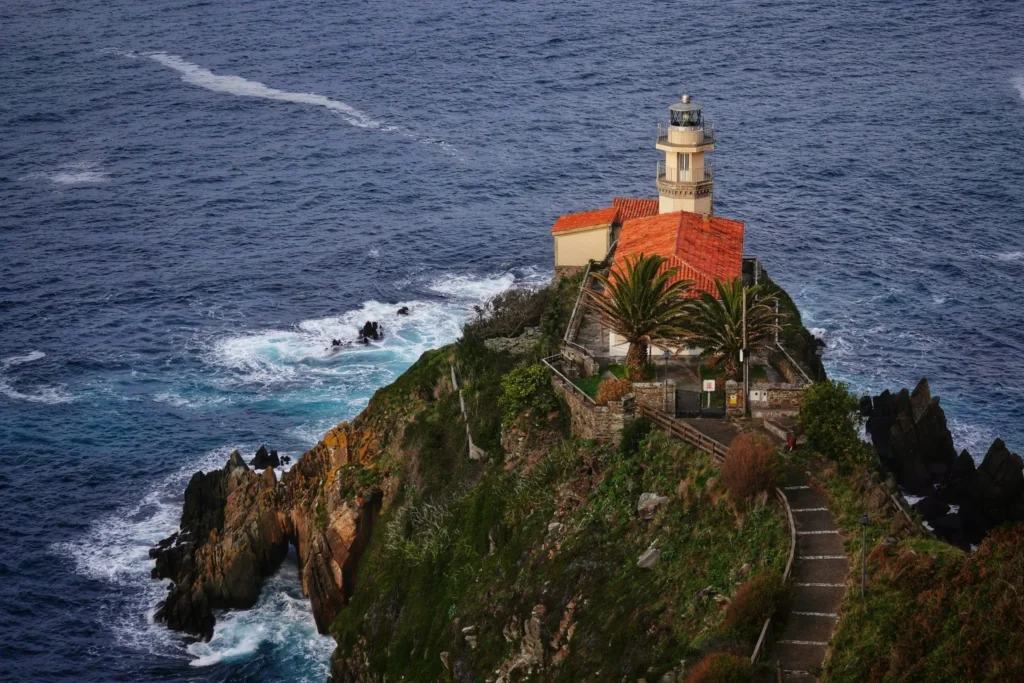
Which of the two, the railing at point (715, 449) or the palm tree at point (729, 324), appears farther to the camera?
the palm tree at point (729, 324)

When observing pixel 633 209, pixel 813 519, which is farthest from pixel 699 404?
pixel 633 209

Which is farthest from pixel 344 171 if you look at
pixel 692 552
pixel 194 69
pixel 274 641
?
pixel 692 552

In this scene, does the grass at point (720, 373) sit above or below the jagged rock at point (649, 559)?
above

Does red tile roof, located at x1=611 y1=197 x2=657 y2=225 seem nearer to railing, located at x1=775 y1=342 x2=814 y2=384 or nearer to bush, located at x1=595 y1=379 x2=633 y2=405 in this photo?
railing, located at x1=775 y1=342 x2=814 y2=384

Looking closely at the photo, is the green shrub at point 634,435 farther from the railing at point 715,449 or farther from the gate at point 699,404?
the gate at point 699,404

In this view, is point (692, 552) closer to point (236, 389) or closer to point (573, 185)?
point (236, 389)

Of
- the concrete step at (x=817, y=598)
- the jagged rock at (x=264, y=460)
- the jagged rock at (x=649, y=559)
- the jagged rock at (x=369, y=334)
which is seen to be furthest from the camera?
the jagged rock at (x=369, y=334)

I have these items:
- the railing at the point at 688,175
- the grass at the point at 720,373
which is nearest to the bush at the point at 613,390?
the grass at the point at 720,373
